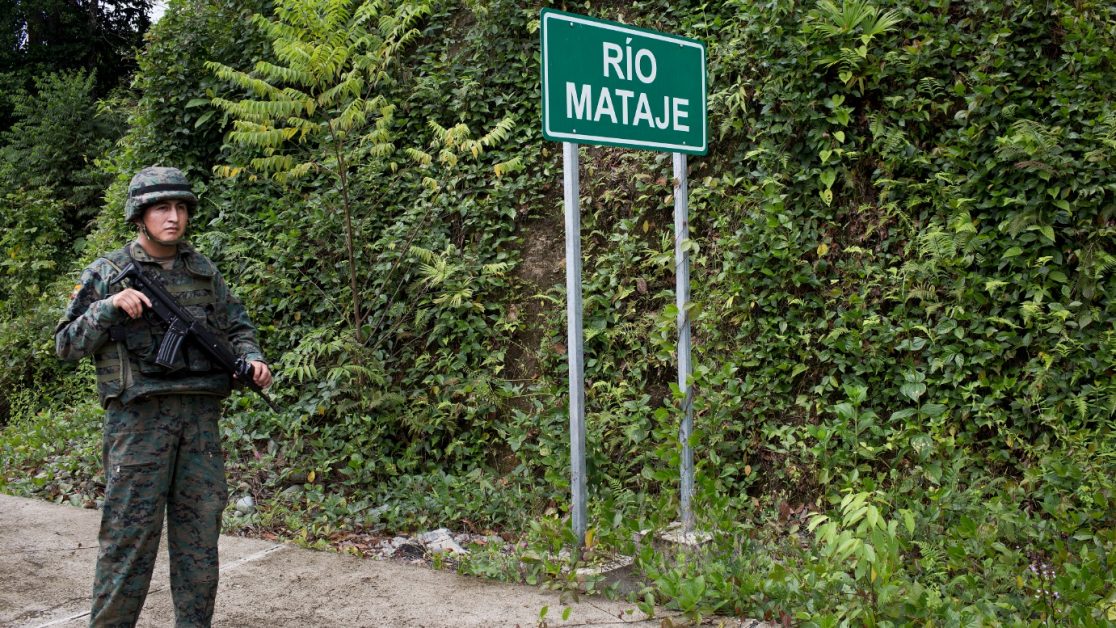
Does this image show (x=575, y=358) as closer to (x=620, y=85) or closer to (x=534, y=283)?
(x=620, y=85)

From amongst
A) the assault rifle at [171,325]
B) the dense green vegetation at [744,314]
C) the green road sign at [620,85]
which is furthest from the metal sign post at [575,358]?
the assault rifle at [171,325]

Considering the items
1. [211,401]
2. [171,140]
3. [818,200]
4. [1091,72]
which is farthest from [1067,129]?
[171,140]

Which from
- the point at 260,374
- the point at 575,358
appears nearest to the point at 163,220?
the point at 260,374

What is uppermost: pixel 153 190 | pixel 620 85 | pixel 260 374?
pixel 620 85

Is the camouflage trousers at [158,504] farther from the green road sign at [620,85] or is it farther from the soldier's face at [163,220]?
the green road sign at [620,85]

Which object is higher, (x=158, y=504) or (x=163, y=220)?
(x=163, y=220)

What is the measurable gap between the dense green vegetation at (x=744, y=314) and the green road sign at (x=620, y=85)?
3.78ft

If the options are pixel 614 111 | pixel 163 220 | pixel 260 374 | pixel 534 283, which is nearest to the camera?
pixel 163 220

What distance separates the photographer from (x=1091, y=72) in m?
5.30

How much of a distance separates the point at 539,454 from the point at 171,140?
6.14m

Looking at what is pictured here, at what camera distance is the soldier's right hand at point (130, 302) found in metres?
3.53

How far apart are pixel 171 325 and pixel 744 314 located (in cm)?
379

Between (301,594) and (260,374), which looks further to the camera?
(301,594)

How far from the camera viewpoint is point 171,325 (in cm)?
372
